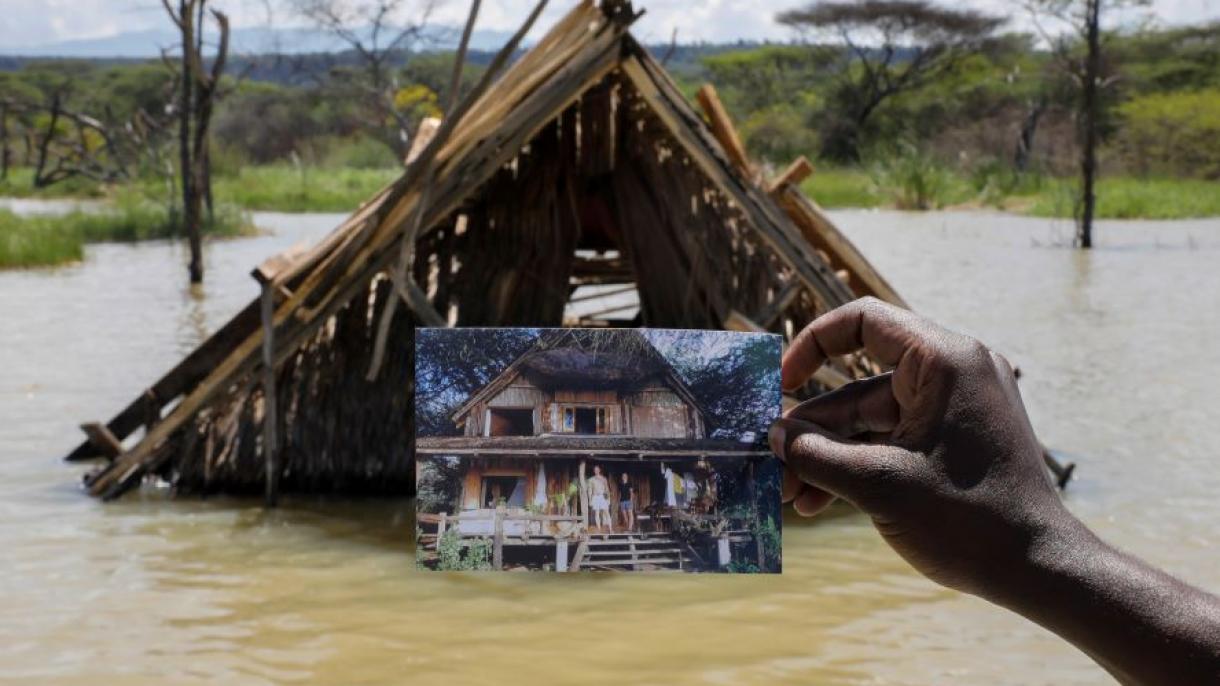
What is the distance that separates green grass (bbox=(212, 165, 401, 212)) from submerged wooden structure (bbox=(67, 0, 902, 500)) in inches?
910

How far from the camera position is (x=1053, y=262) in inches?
832

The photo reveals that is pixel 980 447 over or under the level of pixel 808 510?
over

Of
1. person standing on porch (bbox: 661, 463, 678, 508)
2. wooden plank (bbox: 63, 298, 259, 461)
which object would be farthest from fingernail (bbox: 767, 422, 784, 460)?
wooden plank (bbox: 63, 298, 259, 461)

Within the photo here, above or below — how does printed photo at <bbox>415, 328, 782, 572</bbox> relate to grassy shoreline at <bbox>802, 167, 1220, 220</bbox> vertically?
above

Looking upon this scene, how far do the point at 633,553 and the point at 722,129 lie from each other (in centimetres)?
548

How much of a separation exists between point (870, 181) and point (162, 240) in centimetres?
1516

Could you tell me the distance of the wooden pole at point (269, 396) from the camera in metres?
6.64

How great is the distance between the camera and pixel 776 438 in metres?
1.92

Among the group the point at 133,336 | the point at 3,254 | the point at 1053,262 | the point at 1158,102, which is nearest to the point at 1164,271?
the point at 1053,262

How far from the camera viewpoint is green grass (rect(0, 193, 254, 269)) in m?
19.5

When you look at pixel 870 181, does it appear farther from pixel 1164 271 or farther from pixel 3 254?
pixel 3 254

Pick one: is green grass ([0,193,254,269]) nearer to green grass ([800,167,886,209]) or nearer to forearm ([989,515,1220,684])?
green grass ([800,167,886,209])

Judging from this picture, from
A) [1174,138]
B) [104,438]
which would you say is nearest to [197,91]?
[104,438]

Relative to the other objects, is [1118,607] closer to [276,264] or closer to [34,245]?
[276,264]
